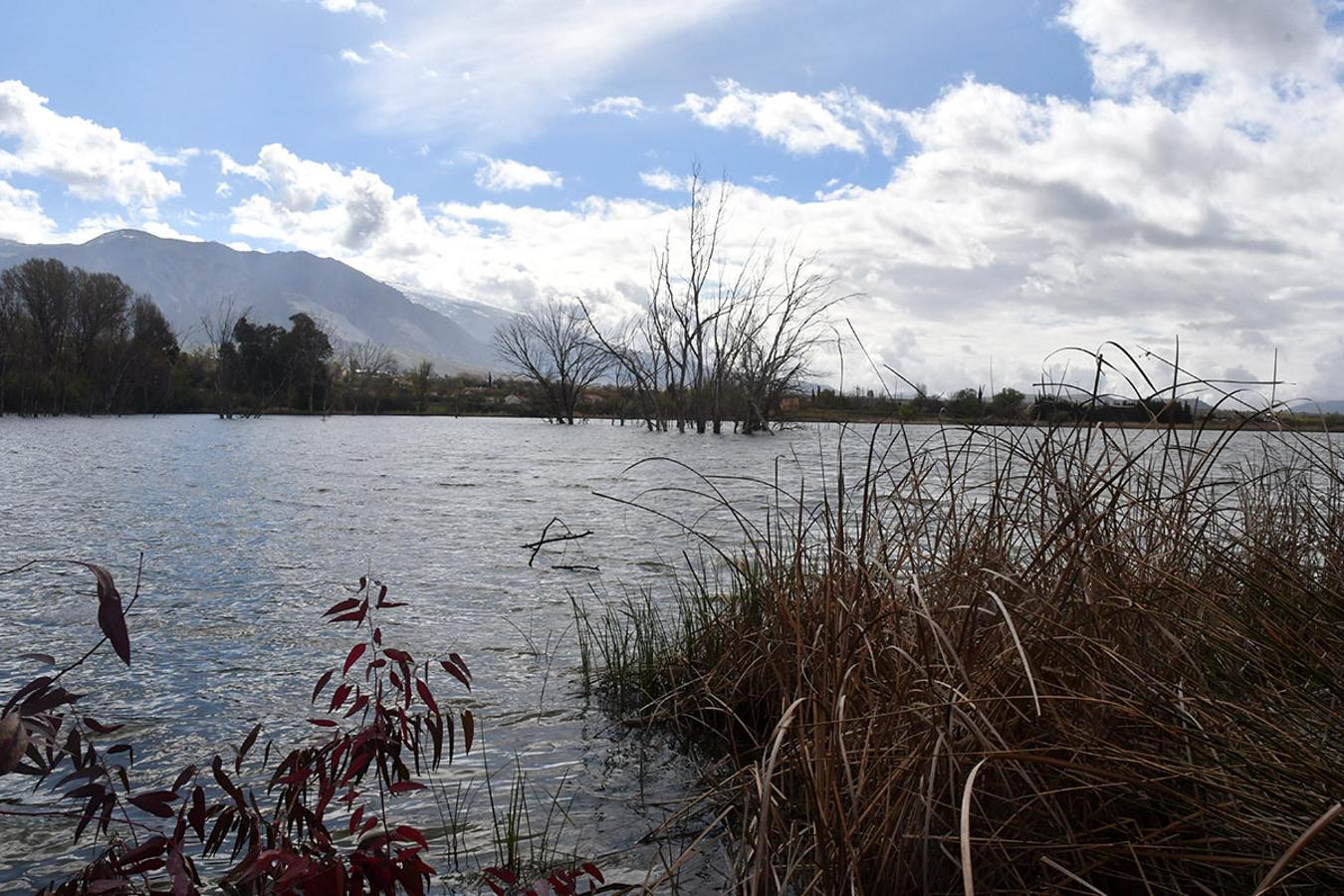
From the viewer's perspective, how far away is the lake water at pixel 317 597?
11.1ft

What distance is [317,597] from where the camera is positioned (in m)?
6.57

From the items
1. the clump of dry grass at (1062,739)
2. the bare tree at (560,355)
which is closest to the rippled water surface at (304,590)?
the clump of dry grass at (1062,739)

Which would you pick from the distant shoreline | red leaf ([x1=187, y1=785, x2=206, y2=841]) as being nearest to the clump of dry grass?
the distant shoreline

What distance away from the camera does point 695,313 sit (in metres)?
44.9

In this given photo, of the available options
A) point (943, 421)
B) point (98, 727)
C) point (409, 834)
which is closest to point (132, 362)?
point (943, 421)

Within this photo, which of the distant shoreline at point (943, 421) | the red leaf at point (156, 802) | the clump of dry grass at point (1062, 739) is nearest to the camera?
the red leaf at point (156, 802)

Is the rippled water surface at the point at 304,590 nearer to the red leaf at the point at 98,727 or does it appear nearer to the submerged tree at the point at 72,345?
the red leaf at the point at 98,727

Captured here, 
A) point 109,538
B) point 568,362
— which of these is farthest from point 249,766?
point 568,362

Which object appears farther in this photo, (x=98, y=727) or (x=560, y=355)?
(x=560, y=355)

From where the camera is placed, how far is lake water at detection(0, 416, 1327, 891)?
3.37 meters

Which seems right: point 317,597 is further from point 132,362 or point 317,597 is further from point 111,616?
point 132,362

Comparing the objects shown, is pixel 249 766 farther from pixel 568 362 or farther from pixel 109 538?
pixel 568 362

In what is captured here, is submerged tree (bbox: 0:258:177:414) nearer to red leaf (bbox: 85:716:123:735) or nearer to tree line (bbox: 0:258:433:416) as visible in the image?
tree line (bbox: 0:258:433:416)

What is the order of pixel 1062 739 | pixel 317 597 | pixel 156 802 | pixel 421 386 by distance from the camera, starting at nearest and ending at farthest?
pixel 156 802 → pixel 1062 739 → pixel 317 597 → pixel 421 386
